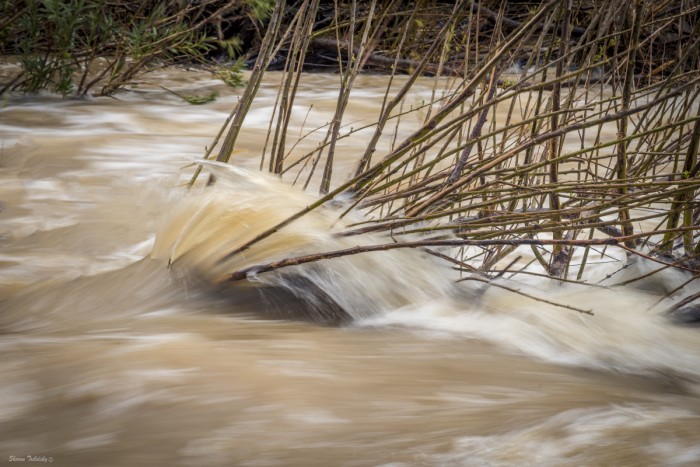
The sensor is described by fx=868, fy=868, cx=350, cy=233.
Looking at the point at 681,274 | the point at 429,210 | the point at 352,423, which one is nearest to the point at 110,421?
the point at 352,423

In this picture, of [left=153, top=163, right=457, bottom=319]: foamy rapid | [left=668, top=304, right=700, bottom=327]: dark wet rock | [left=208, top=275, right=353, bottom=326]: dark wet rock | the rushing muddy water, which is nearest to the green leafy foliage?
the rushing muddy water

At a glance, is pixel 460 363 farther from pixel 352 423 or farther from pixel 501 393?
pixel 352 423

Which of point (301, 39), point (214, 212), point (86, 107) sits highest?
point (301, 39)

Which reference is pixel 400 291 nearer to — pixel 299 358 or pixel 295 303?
pixel 295 303

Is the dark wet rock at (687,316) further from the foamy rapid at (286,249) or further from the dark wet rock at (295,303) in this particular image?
the dark wet rock at (295,303)

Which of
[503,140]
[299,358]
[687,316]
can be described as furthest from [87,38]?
[687,316]

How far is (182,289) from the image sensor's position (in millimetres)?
2393

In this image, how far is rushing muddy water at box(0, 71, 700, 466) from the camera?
150 cm

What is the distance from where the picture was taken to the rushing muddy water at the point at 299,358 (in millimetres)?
1500

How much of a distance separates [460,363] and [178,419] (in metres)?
0.75

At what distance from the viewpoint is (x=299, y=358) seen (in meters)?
1.97

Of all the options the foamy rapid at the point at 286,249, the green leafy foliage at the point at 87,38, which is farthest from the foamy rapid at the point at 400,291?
the green leafy foliage at the point at 87,38

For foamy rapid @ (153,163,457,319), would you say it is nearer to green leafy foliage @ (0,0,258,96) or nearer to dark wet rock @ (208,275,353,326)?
dark wet rock @ (208,275,353,326)

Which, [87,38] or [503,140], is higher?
[503,140]
